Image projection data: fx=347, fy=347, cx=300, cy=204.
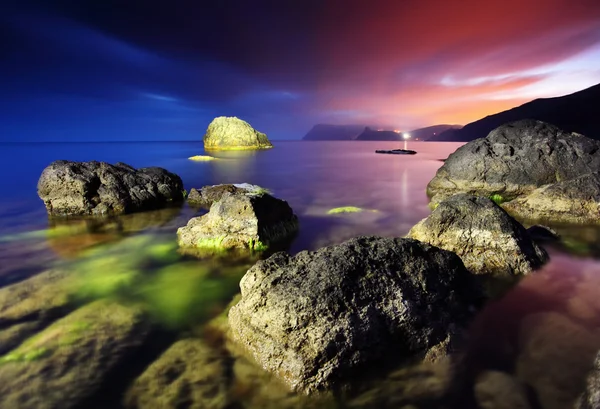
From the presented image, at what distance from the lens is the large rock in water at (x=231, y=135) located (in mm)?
105562

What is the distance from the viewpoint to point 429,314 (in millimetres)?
5008

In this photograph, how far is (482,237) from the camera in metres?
7.63

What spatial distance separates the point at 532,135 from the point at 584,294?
41.8ft

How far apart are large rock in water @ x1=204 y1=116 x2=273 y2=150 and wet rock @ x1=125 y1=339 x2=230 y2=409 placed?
102851mm

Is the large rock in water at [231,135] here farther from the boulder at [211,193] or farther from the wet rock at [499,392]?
the wet rock at [499,392]

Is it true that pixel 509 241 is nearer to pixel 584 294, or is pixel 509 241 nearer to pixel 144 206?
pixel 584 294

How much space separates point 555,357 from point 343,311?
319 centimetres

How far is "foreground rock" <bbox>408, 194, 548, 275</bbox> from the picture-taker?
738 centimetres

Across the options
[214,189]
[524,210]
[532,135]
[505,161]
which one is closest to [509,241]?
[524,210]

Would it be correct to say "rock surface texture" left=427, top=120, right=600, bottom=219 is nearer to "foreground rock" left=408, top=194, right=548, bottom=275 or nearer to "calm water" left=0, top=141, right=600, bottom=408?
"calm water" left=0, top=141, right=600, bottom=408

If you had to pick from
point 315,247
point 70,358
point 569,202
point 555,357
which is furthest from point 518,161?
point 70,358

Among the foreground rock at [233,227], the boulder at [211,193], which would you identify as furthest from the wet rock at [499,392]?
the boulder at [211,193]

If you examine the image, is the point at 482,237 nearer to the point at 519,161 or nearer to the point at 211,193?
the point at 519,161

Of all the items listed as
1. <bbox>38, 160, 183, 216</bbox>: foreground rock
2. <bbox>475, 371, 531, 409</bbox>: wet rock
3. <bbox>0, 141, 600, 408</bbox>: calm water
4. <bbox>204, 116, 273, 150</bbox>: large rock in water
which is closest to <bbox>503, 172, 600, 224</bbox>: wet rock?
<bbox>0, 141, 600, 408</bbox>: calm water
